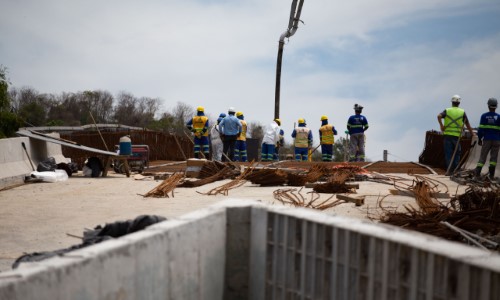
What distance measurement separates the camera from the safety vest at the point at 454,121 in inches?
635

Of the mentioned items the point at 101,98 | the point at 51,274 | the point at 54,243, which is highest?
the point at 101,98

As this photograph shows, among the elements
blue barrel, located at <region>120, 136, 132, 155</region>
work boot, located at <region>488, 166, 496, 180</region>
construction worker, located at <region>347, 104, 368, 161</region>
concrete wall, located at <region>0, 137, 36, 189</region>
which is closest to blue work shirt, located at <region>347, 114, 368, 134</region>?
construction worker, located at <region>347, 104, 368, 161</region>

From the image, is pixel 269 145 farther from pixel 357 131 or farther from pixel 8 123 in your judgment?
pixel 8 123

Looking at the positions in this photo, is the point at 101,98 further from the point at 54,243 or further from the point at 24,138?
the point at 54,243

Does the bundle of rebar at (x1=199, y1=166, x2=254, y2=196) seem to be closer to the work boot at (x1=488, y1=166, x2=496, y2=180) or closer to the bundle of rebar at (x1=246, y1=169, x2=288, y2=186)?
the bundle of rebar at (x1=246, y1=169, x2=288, y2=186)

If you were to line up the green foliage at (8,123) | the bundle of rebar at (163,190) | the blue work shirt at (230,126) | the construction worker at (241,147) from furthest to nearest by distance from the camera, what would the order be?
the green foliage at (8,123)
the construction worker at (241,147)
the blue work shirt at (230,126)
the bundle of rebar at (163,190)

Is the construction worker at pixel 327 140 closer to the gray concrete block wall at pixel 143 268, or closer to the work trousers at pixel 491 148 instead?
the work trousers at pixel 491 148

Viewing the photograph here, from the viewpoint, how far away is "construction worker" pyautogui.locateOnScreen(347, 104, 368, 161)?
→ 832 inches

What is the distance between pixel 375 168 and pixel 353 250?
638 inches

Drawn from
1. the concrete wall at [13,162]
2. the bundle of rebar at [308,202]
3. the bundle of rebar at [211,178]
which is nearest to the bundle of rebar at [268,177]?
the bundle of rebar at [211,178]

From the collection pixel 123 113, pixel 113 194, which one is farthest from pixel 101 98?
pixel 113 194

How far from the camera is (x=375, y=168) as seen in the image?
19109mm

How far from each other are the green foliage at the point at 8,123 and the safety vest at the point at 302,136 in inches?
857

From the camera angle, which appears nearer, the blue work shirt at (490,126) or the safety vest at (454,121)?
the blue work shirt at (490,126)
